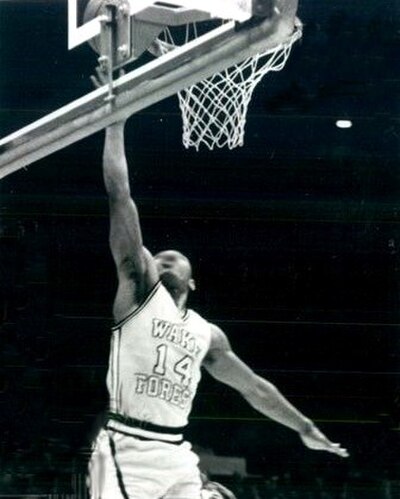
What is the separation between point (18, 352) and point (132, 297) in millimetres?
591

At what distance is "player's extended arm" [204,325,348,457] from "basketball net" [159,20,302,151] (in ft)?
2.79

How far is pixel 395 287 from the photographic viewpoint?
5.62 meters

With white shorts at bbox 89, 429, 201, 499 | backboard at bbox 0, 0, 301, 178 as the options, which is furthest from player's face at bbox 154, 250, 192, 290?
backboard at bbox 0, 0, 301, 178

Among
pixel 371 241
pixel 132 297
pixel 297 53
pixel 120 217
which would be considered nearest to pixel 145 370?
pixel 132 297

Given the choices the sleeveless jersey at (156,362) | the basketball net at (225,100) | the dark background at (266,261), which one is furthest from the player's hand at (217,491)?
the basketball net at (225,100)

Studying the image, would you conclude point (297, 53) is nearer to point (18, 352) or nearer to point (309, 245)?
point (309, 245)

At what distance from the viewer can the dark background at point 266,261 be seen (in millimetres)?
5539

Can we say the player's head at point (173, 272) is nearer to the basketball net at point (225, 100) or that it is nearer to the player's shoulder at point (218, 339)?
the player's shoulder at point (218, 339)

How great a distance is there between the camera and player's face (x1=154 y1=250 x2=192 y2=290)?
218 inches

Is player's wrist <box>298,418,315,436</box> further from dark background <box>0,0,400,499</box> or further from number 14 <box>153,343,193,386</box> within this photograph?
number 14 <box>153,343,193,386</box>

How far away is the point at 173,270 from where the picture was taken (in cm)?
556

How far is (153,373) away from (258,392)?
1.57 feet

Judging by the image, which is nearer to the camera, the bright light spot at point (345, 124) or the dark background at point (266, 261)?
the dark background at point (266, 261)

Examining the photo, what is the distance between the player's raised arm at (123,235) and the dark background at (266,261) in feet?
0.15
